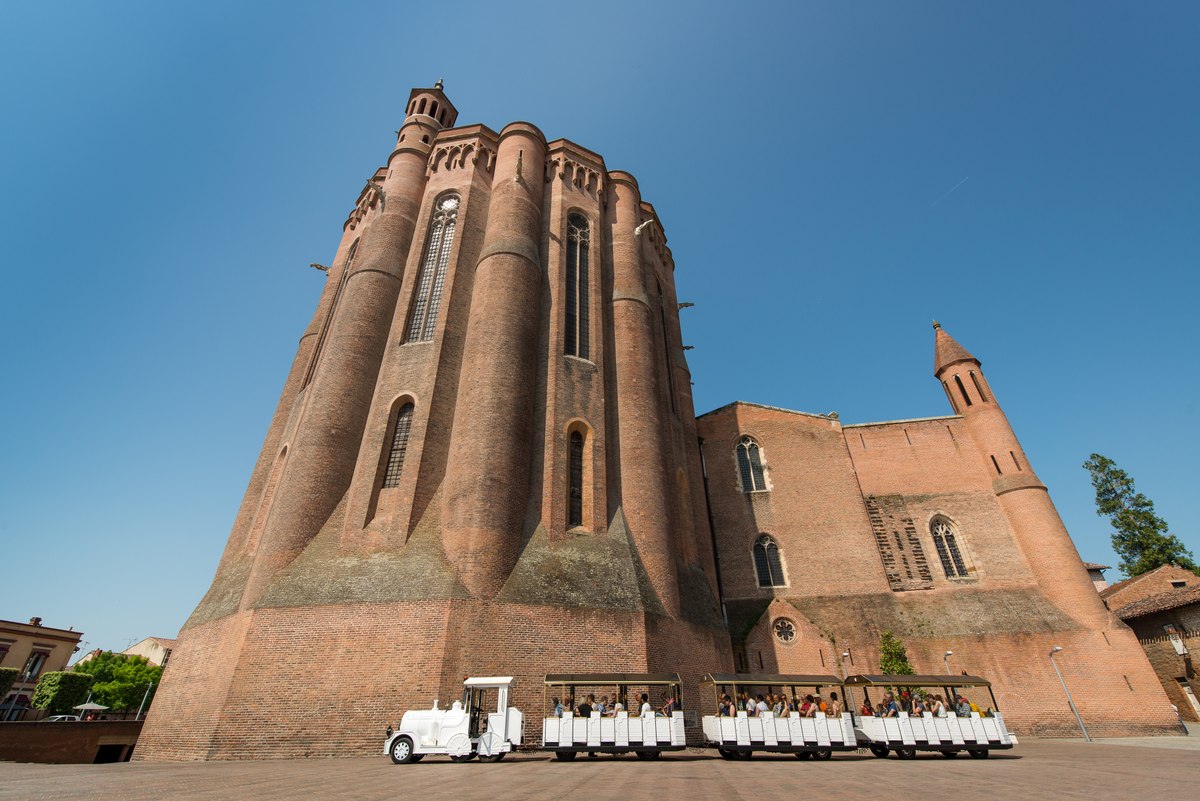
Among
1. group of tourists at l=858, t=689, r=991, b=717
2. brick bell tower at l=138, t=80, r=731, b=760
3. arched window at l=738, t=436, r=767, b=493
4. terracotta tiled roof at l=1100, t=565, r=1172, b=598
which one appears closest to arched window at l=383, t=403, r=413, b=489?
brick bell tower at l=138, t=80, r=731, b=760

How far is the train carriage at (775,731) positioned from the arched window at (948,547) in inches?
533

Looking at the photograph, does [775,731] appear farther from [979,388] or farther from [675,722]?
[979,388]

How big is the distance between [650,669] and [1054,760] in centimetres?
865

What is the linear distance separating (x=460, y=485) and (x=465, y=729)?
6.05 meters

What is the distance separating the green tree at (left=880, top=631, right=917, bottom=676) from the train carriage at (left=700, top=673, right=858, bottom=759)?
7929 mm

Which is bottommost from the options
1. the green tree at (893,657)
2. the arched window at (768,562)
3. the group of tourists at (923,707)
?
the group of tourists at (923,707)

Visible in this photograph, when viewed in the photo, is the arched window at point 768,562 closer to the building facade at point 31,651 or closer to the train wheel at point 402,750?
the train wheel at point 402,750

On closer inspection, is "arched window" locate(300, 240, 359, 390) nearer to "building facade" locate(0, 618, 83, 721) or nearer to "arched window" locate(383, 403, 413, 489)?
"arched window" locate(383, 403, 413, 489)

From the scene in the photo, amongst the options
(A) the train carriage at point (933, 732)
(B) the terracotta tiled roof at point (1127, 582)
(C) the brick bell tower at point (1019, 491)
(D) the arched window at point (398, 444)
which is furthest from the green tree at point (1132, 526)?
(D) the arched window at point (398, 444)

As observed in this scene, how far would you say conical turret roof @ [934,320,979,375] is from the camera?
28.3m

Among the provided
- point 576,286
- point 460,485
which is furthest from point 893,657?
point 576,286

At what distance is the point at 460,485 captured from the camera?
1559cm

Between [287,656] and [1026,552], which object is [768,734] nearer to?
[287,656]

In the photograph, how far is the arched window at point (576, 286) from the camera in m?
20.3
